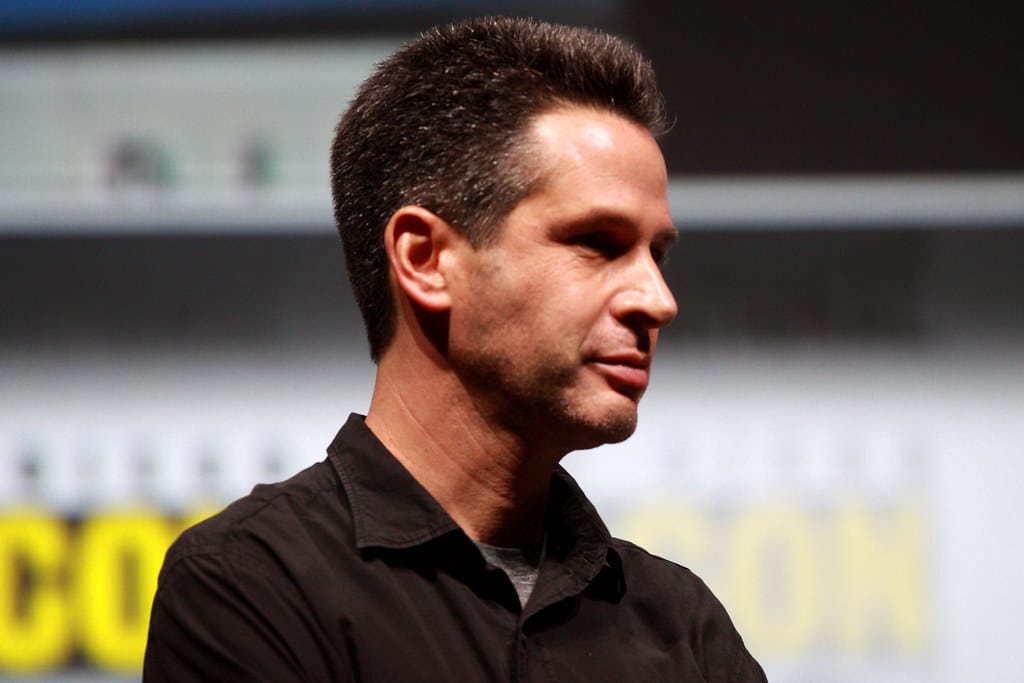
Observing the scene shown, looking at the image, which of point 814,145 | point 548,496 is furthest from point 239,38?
point 548,496

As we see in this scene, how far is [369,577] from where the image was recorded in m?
1.27

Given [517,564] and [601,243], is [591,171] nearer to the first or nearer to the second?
[601,243]

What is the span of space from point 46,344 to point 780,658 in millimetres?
1903

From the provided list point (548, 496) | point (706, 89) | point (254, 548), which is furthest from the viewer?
point (706, 89)

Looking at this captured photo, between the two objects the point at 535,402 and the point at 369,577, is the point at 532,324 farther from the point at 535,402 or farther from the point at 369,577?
the point at 369,577

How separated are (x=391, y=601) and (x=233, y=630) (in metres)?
0.16

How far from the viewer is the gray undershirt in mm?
1388

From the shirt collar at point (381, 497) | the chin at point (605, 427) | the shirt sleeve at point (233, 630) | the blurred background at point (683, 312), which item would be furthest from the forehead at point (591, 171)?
the blurred background at point (683, 312)

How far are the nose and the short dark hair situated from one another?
148mm

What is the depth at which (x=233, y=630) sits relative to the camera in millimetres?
1174

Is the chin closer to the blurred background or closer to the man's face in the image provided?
the man's face

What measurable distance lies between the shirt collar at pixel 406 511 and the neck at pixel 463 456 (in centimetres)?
3

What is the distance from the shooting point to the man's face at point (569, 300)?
1.35m

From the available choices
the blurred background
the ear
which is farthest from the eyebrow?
the blurred background
